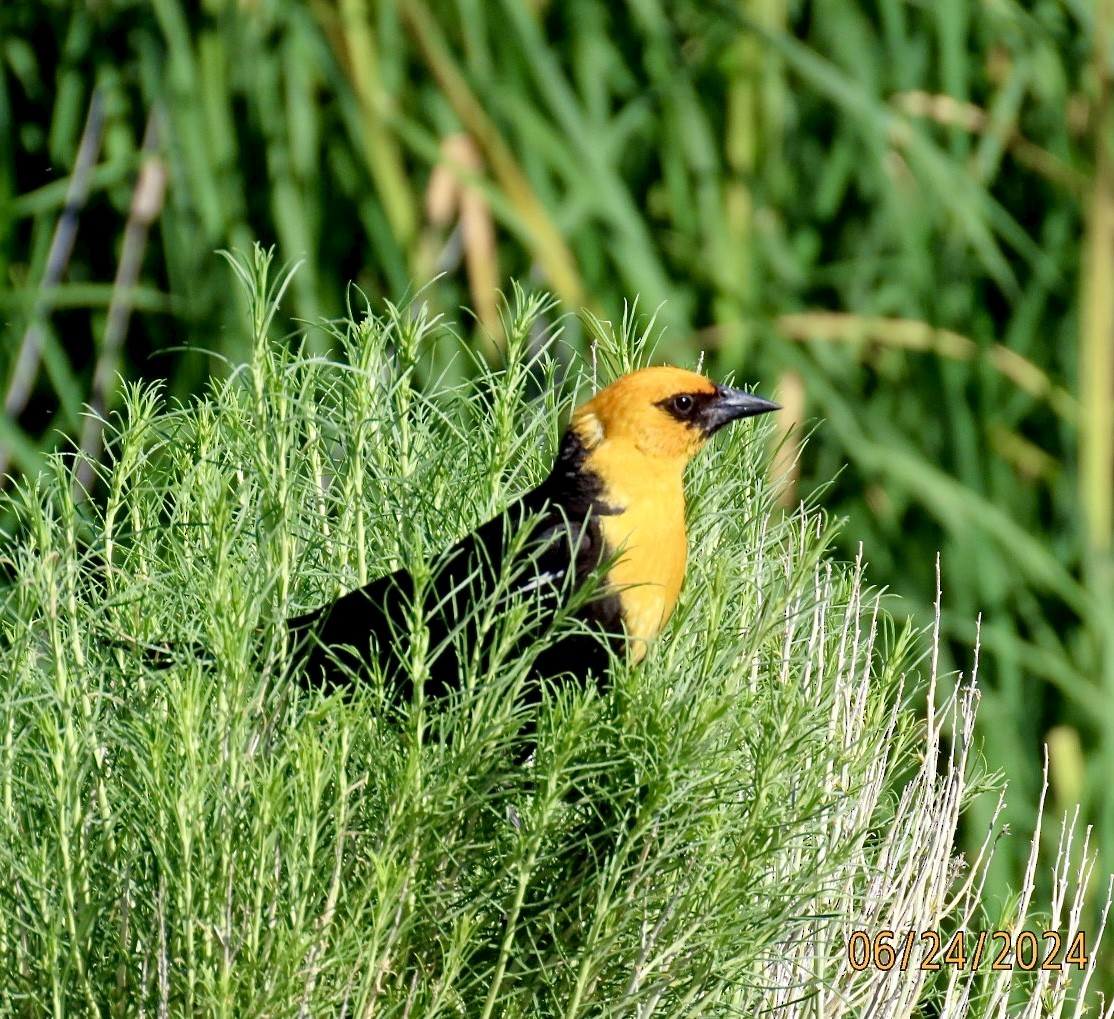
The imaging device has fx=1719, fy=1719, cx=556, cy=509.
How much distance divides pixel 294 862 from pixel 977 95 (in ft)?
7.68

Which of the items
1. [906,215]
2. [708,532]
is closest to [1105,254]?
[906,215]

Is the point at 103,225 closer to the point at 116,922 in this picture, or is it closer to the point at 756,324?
the point at 756,324

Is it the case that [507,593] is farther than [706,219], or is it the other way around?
[706,219]

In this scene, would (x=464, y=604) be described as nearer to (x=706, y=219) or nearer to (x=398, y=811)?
(x=398, y=811)

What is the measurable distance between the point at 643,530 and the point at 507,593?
6.9 inches

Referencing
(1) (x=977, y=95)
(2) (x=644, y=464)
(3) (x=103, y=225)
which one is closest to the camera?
(2) (x=644, y=464)

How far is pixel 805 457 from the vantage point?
8.79 ft

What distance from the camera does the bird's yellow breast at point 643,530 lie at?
3.59ft

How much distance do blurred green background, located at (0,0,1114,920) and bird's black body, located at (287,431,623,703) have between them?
109 cm
